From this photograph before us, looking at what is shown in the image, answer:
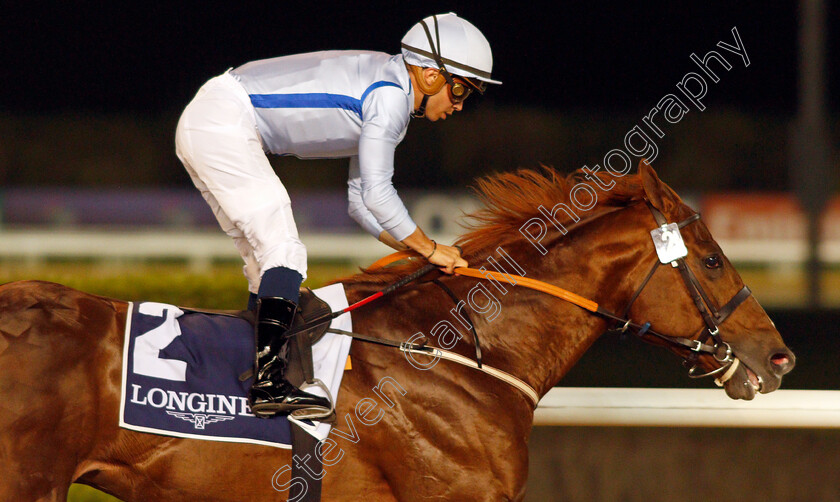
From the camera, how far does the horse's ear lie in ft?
8.29

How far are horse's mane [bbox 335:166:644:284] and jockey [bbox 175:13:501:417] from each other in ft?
0.56

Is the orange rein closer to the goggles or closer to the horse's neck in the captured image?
the horse's neck

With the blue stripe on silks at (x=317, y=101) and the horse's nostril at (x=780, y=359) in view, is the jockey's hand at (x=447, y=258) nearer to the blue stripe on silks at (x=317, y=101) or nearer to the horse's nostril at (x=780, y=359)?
the blue stripe on silks at (x=317, y=101)

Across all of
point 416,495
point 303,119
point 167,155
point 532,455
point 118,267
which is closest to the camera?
point 416,495

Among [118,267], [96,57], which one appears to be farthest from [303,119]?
[96,57]

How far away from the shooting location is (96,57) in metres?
23.9

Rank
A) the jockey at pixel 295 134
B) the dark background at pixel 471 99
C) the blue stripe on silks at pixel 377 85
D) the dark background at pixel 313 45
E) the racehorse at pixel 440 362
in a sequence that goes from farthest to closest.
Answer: the dark background at pixel 313 45
the dark background at pixel 471 99
the blue stripe on silks at pixel 377 85
the jockey at pixel 295 134
the racehorse at pixel 440 362

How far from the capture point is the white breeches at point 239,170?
233 centimetres

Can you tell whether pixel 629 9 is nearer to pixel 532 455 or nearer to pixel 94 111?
pixel 94 111

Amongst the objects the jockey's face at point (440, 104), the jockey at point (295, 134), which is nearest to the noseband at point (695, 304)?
the jockey at point (295, 134)

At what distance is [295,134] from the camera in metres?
2.51

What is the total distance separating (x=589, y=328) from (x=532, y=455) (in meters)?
1.00

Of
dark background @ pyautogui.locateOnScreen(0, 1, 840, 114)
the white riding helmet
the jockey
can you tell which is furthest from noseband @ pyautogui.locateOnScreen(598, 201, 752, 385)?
dark background @ pyautogui.locateOnScreen(0, 1, 840, 114)

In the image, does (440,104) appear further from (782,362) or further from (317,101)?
(782,362)
